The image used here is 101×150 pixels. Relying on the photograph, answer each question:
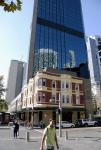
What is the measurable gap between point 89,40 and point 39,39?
3586 inches

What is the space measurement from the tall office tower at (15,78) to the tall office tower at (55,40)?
9059cm

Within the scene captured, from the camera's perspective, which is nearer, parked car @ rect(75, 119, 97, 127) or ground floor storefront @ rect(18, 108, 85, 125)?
parked car @ rect(75, 119, 97, 127)

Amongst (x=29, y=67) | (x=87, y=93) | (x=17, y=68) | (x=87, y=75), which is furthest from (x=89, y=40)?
(x=87, y=93)

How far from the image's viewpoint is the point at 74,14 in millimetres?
115812

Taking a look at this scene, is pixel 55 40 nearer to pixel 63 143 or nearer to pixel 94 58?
pixel 94 58

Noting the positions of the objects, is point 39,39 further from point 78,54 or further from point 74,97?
point 74,97

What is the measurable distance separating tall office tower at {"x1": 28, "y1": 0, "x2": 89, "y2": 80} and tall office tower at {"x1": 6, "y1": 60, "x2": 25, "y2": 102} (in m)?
90.6

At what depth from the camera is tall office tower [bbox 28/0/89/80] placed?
94.8m

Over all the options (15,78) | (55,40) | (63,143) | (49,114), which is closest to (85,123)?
(49,114)

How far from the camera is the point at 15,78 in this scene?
191625mm

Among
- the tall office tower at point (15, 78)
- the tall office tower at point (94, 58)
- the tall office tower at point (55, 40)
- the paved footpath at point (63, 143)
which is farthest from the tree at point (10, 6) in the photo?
the tall office tower at point (15, 78)

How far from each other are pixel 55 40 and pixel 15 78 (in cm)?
9794

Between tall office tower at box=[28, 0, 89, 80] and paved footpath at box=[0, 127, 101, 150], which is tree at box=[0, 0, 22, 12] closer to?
paved footpath at box=[0, 127, 101, 150]

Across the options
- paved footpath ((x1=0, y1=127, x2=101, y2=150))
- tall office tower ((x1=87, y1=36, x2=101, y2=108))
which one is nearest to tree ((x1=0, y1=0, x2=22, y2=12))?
paved footpath ((x1=0, y1=127, x2=101, y2=150))
